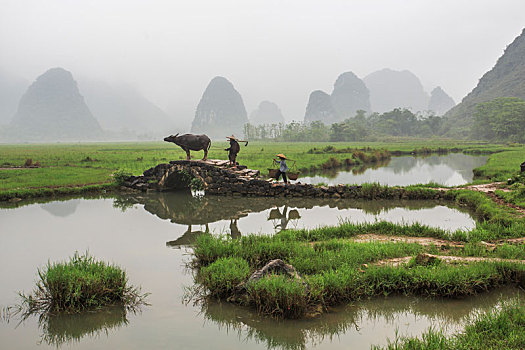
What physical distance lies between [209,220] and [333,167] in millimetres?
15794

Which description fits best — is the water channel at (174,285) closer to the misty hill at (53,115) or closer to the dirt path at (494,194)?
the dirt path at (494,194)

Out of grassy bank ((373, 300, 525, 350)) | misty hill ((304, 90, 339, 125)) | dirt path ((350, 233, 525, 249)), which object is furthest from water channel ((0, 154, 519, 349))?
misty hill ((304, 90, 339, 125))

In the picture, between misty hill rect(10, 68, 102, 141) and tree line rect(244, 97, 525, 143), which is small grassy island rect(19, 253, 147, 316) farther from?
misty hill rect(10, 68, 102, 141)

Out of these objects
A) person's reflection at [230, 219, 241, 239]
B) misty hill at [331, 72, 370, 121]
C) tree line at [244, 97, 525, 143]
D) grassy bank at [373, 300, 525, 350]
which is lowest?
person's reflection at [230, 219, 241, 239]

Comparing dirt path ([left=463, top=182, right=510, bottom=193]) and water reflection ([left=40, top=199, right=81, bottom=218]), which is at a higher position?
dirt path ([left=463, top=182, right=510, bottom=193])

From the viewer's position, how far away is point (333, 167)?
24.1 metres

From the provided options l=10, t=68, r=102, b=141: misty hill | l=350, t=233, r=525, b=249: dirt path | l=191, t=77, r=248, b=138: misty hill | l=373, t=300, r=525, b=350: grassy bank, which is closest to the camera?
l=373, t=300, r=525, b=350: grassy bank

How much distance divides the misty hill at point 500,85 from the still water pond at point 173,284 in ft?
228

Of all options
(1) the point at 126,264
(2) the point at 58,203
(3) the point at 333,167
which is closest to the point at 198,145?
(2) the point at 58,203

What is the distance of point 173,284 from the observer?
17.7 feet

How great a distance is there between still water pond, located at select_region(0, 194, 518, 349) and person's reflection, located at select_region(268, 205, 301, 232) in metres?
0.03

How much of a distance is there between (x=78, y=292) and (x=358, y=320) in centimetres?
357

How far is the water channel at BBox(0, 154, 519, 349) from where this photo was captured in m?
3.90

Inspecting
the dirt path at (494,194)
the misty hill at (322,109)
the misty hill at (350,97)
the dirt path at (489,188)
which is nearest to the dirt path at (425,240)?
the dirt path at (494,194)
